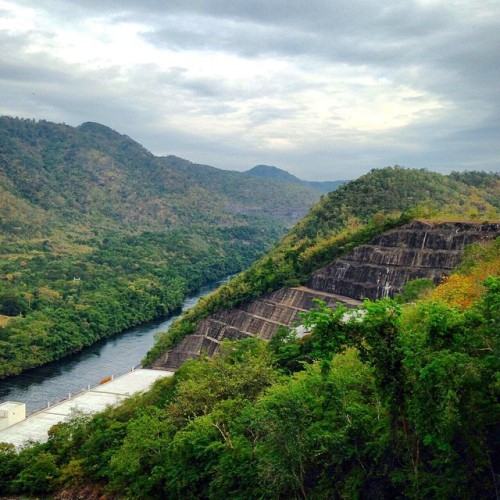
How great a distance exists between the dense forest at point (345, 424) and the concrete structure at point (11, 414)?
1167cm

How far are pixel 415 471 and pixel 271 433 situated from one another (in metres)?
4.55

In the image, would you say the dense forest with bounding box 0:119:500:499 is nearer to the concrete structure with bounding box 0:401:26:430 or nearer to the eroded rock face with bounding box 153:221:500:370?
the eroded rock face with bounding box 153:221:500:370

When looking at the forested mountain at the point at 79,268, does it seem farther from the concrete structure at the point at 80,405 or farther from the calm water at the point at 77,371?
the concrete structure at the point at 80,405

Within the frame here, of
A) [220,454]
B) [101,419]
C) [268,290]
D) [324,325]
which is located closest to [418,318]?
[324,325]

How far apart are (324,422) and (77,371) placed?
47.1 m

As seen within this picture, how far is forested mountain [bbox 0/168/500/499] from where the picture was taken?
1592 cm

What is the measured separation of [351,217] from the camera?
71.1 metres

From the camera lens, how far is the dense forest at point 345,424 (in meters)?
15.9

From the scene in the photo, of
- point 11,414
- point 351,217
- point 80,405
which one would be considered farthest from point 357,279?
point 11,414

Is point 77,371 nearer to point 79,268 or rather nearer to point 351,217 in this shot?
point 351,217

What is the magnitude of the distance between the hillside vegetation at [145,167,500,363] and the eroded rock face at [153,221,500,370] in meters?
1.25

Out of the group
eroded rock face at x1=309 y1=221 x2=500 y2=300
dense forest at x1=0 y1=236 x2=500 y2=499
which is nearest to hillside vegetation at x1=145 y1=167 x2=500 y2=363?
eroded rock face at x1=309 y1=221 x2=500 y2=300

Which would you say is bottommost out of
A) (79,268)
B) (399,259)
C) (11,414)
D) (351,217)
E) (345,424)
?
(11,414)

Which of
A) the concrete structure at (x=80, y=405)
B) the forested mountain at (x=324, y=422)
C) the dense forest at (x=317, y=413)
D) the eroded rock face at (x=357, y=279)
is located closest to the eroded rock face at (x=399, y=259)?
the eroded rock face at (x=357, y=279)
